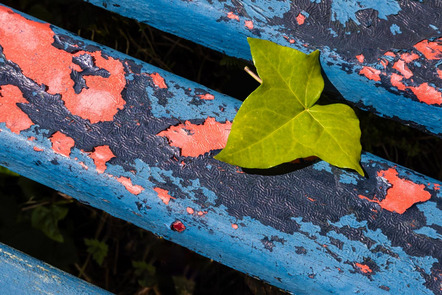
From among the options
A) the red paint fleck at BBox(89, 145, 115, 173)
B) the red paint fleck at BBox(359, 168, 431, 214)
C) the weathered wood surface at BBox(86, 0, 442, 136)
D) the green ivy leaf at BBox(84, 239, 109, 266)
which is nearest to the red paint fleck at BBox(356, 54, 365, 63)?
the weathered wood surface at BBox(86, 0, 442, 136)

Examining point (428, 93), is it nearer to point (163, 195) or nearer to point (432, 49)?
point (432, 49)

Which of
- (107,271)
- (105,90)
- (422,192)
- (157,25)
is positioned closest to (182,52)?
(157,25)

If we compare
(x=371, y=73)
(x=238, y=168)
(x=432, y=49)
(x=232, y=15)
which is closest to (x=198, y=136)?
(x=238, y=168)

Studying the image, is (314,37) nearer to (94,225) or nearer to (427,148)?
(427,148)

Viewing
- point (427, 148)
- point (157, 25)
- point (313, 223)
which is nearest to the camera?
point (313, 223)

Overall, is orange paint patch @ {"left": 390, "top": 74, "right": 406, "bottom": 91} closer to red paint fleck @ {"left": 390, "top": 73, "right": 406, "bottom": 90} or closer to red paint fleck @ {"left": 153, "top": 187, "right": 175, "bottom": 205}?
red paint fleck @ {"left": 390, "top": 73, "right": 406, "bottom": 90}

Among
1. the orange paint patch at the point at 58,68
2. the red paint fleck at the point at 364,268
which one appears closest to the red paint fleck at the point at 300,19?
the orange paint patch at the point at 58,68
